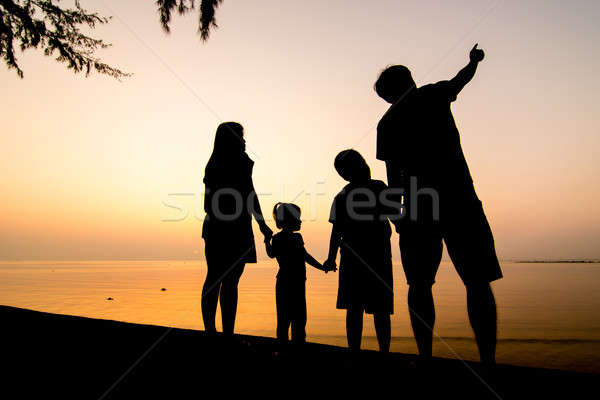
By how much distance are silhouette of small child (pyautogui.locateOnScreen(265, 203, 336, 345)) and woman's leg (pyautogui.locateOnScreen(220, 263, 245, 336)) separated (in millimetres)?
738

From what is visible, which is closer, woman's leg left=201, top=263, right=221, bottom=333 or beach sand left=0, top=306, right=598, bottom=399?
beach sand left=0, top=306, right=598, bottom=399

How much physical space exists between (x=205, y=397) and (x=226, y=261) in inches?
69.5

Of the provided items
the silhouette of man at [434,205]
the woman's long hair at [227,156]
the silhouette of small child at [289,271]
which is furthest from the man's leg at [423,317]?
the woman's long hair at [227,156]

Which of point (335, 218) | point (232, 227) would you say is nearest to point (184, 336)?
point (232, 227)

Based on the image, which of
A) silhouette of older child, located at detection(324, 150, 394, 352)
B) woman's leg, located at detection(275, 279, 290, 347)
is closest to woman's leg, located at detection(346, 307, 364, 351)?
silhouette of older child, located at detection(324, 150, 394, 352)

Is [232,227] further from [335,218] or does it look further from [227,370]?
[227,370]

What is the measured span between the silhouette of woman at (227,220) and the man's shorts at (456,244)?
1.69 m

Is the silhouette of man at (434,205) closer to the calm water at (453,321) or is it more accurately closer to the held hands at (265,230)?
the held hands at (265,230)

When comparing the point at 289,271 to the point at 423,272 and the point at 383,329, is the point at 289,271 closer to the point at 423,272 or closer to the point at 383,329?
the point at 383,329

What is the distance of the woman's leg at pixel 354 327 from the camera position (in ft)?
11.0

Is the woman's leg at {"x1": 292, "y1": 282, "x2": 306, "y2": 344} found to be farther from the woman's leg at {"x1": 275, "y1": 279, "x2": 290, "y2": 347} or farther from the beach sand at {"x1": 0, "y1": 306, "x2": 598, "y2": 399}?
the beach sand at {"x1": 0, "y1": 306, "x2": 598, "y2": 399}

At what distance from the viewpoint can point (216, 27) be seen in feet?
22.9

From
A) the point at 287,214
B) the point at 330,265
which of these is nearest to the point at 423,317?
the point at 330,265

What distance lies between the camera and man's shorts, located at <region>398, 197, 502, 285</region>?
2.40m
